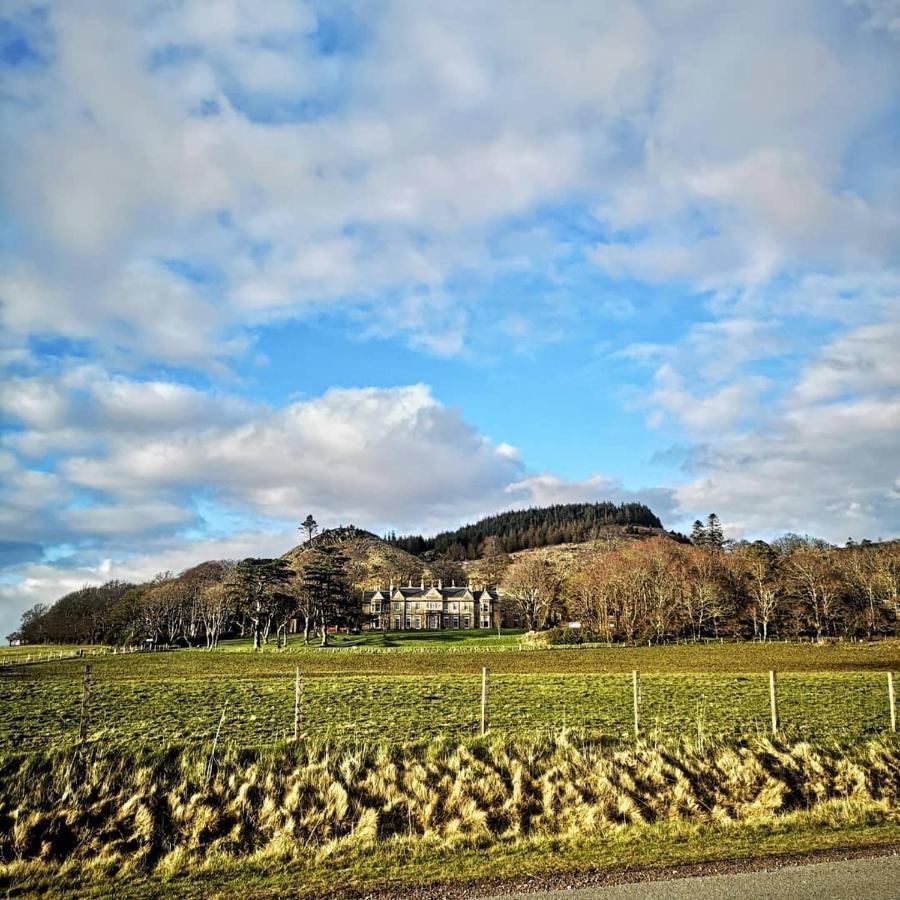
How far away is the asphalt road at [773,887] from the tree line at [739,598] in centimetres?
8039

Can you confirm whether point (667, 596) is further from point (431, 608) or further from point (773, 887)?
point (773, 887)

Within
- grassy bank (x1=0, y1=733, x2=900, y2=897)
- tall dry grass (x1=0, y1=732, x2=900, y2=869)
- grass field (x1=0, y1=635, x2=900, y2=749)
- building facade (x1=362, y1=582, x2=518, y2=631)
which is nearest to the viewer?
grassy bank (x1=0, y1=733, x2=900, y2=897)

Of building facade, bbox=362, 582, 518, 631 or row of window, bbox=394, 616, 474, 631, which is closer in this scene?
row of window, bbox=394, 616, 474, 631

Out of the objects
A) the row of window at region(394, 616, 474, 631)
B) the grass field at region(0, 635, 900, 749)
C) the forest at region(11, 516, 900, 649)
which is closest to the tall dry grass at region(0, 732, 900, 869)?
the grass field at region(0, 635, 900, 749)

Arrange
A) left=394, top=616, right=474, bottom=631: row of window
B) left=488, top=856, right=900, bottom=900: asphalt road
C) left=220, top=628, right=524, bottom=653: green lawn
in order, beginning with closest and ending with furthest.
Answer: left=488, top=856, right=900, bottom=900: asphalt road, left=220, top=628, right=524, bottom=653: green lawn, left=394, top=616, right=474, bottom=631: row of window

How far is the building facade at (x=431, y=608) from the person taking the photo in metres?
160

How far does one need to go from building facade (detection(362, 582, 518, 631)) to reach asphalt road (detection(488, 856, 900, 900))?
15124 cm

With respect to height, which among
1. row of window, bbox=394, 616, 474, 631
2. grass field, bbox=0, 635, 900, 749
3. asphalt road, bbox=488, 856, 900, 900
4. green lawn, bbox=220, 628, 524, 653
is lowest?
row of window, bbox=394, 616, 474, 631

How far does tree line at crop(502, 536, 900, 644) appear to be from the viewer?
295ft

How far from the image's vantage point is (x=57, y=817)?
436 inches

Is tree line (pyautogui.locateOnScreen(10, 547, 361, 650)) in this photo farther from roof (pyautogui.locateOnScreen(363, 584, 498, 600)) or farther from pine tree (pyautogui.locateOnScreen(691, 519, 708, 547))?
pine tree (pyautogui.locateOnScreen(691, 519, 708, 547))

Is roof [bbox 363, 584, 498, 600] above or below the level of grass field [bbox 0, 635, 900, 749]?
above

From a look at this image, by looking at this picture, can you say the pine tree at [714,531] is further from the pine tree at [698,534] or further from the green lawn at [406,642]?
the green lawn at [406,642]

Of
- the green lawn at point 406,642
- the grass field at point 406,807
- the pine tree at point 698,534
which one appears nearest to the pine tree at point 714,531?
the pine tree at point 698,534
